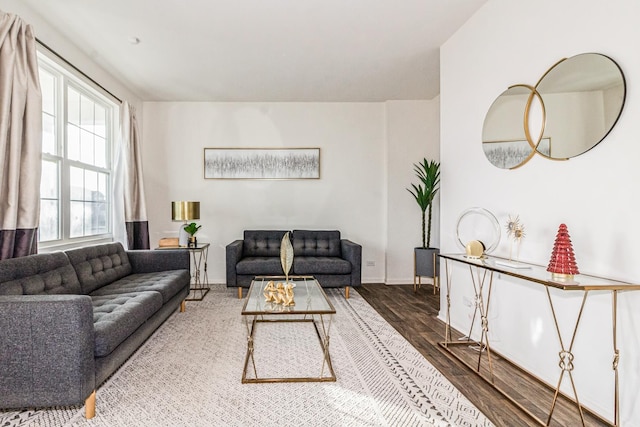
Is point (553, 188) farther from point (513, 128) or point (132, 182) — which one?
point (132, 182)

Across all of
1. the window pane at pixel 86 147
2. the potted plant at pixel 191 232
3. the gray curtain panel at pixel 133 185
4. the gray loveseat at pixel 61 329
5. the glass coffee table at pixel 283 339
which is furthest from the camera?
the potted plant at pixel 191 232

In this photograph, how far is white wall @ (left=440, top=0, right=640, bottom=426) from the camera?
1686 millimetres

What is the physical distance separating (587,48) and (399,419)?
2.27m

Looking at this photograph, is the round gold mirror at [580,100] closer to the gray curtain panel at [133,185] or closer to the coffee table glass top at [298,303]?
the coffee table glass top at [298,303]

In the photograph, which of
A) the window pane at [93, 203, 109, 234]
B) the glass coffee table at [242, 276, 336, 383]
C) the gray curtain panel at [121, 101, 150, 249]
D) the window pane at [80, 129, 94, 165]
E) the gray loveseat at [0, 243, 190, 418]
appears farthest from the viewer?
the gray curtain panel at [121, 101, 150, 249]

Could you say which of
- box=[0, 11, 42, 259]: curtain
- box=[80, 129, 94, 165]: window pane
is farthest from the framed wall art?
box=[0, 11, 42, 259]: curtain

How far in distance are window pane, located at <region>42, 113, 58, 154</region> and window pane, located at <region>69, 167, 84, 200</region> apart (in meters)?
0.33

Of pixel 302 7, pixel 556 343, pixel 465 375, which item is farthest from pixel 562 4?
pixel 465 375

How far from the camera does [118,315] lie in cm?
213

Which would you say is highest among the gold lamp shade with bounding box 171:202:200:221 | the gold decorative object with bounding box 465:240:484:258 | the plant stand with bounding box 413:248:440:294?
the gold lamp shade with bounding box 171:202:200:221

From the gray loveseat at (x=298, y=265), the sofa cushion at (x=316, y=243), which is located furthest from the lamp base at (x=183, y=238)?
the sofa cushion at (x=316, y=243)

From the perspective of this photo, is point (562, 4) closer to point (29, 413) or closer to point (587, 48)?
point (587, 48)

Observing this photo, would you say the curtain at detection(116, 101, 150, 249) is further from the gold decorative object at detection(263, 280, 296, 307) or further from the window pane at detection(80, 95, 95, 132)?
the gold decorative object at detection(263, 280, 296, 307)

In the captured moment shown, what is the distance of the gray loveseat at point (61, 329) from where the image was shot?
170 centimetres
